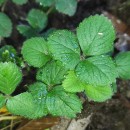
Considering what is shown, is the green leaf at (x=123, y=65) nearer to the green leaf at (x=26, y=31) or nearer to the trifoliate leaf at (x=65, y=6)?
the trifoliate leaf at (x=65, y=6)

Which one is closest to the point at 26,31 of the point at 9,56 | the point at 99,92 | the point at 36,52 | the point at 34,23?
the point at 34,23

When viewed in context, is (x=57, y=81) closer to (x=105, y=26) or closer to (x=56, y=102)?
(x=56, y=102)

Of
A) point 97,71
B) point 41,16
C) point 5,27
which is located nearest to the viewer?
point 97,71

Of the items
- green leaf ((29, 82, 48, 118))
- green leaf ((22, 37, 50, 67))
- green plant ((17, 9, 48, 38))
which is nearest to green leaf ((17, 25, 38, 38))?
green plant ((17, 9, 48, 38))

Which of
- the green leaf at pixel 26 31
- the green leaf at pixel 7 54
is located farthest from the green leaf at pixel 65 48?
the green leaf at pixel 26 31

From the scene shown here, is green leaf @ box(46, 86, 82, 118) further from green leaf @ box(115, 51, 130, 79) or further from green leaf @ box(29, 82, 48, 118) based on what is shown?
green leaf @ box(115, 51, 130, 79)

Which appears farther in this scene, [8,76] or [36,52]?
[36,52]

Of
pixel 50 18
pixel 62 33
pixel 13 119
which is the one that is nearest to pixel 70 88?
pixel 62 33

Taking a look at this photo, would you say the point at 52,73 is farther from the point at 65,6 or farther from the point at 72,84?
the point at 65,6

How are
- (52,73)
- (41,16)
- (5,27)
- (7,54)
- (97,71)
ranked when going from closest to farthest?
(97,71), (52,73), (7,54), (5,27), (41,16)
